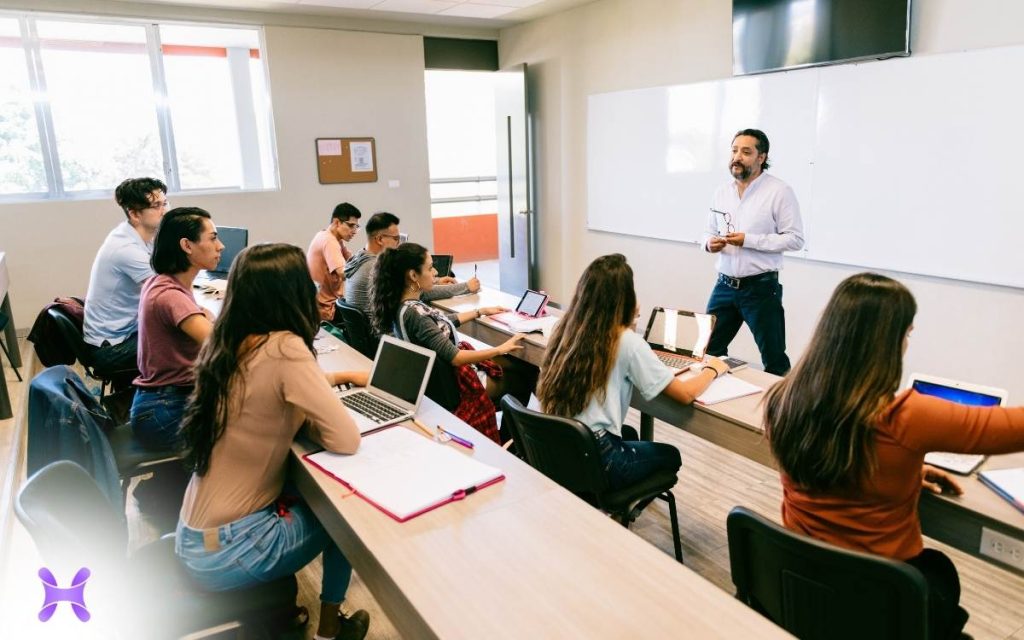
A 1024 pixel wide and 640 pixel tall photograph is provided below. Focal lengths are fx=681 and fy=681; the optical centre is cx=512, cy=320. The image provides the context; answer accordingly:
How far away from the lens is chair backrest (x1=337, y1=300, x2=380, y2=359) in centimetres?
308

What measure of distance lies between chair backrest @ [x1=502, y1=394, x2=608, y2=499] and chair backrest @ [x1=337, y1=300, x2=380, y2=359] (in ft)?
3.78

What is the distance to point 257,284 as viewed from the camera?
5.46ft

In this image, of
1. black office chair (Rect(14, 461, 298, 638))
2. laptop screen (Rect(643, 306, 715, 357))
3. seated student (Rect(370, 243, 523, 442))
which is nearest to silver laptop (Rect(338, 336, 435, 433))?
seated student (Rect(370, 243, 523, 442))

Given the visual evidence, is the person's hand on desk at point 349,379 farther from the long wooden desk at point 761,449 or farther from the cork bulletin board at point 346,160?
the cork bulletin board at point 346,160

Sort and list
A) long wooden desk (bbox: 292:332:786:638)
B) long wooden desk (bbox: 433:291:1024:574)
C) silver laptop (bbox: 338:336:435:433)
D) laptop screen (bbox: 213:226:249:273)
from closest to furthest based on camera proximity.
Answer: long wooden desk (bbox: 292:332:786:638)
long wooden desk (bbox: 433:291:1024:574)
silver laptop (bbox: 338:336:435:433)
laptop screen (bbox: 213:226:249:273)

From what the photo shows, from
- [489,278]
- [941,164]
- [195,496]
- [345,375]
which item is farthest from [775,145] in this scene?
[489,278]

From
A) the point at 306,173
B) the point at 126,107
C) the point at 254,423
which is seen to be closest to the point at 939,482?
the point at 254,423

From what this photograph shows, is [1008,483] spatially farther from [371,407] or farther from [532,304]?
[532,304]

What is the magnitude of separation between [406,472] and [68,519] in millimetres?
704

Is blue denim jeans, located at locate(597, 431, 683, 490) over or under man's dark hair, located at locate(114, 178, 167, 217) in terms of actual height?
under

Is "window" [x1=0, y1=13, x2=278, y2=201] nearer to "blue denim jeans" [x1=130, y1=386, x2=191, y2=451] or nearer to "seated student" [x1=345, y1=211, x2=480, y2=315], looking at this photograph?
"seated student" [x1=345, y1=211, x2=480, y2=315]

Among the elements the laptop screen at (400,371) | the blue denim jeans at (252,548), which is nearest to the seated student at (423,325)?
the laptop screen at (400,371)

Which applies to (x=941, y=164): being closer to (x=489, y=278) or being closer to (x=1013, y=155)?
(x=1013, y=155)

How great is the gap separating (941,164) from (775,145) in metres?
1.02
